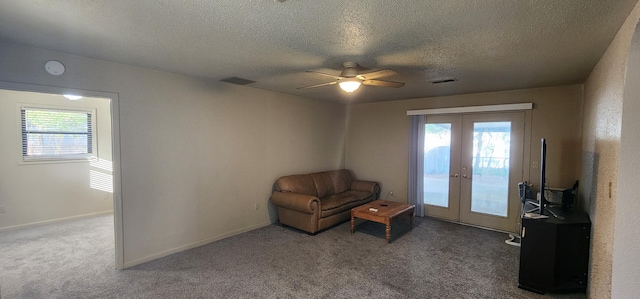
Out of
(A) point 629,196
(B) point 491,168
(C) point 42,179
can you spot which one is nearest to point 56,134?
(C) point 42,179

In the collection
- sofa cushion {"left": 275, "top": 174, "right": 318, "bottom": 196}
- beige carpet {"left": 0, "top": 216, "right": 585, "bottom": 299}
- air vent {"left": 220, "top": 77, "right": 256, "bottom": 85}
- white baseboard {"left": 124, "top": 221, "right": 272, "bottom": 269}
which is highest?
air vent {"left": 220, "top": 77, "right": 256, "bottom": 85}

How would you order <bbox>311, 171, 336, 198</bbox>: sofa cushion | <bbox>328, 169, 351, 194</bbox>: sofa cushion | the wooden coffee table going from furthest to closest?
<bbox>328, 169, 351, 194</bbox>: sofa cushion
<bbox>311, 171, 336, 198</bbox>: sofa cushion
the wooden coffee table

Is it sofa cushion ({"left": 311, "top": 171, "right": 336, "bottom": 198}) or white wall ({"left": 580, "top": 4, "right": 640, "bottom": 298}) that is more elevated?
white wall ({"left": 580, "top": 4, "right": 640, "bottom": 298})

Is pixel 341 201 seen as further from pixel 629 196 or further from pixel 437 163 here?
pixel 629 196

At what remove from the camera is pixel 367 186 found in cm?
586

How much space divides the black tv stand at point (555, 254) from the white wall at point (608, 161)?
0.15 meters

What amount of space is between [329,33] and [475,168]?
3.98 m

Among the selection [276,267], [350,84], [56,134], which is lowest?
[276,267]

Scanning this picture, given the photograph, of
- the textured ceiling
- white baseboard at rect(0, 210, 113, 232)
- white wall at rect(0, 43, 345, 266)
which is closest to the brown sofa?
white wall at rect(0, 43, 345, 266)

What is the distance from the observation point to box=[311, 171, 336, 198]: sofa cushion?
5.40 metres

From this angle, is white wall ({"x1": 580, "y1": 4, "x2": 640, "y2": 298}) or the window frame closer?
white wall ({"x1": 580, "y1": 4, "x2": 640, "y2": 298})

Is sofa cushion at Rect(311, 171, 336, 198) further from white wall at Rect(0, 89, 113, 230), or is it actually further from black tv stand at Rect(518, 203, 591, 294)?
white wall at Rect(0, 89, 113, 230)

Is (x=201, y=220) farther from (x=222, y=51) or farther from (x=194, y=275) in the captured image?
(x=222, y=51)

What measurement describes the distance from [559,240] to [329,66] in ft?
9.77
